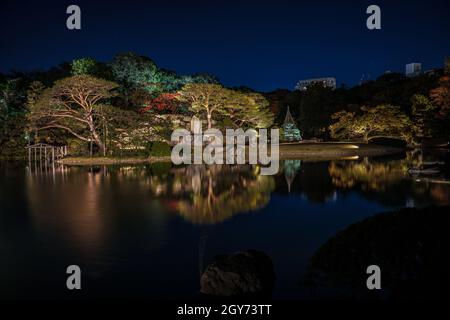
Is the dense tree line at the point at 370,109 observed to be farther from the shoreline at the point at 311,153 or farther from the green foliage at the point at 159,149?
the green foliage at the point at 159,149

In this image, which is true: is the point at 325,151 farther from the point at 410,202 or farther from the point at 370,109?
the point at 410,202

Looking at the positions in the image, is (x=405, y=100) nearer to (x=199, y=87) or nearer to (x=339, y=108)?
(x=339, y=108)

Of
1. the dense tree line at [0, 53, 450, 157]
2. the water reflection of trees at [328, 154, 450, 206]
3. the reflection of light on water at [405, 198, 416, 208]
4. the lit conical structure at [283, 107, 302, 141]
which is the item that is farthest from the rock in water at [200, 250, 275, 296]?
the lit conical structure at [283, 107, 302, 141]

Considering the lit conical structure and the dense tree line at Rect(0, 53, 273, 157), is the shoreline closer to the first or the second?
the dense tree line at Rect(0, 53, 273, 157)

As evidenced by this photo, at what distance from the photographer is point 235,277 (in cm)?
527

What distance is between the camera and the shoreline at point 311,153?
25.7m

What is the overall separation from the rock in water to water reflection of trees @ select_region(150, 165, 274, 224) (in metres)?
3.94

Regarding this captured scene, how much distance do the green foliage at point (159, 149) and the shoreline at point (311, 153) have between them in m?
0.28

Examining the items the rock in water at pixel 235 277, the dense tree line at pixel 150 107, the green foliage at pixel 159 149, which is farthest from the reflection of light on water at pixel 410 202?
the green foliage at pixel 159 149

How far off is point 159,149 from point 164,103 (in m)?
5.39

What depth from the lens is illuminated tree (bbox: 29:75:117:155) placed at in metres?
24.4

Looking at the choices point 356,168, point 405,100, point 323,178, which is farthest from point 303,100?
point 323,178
